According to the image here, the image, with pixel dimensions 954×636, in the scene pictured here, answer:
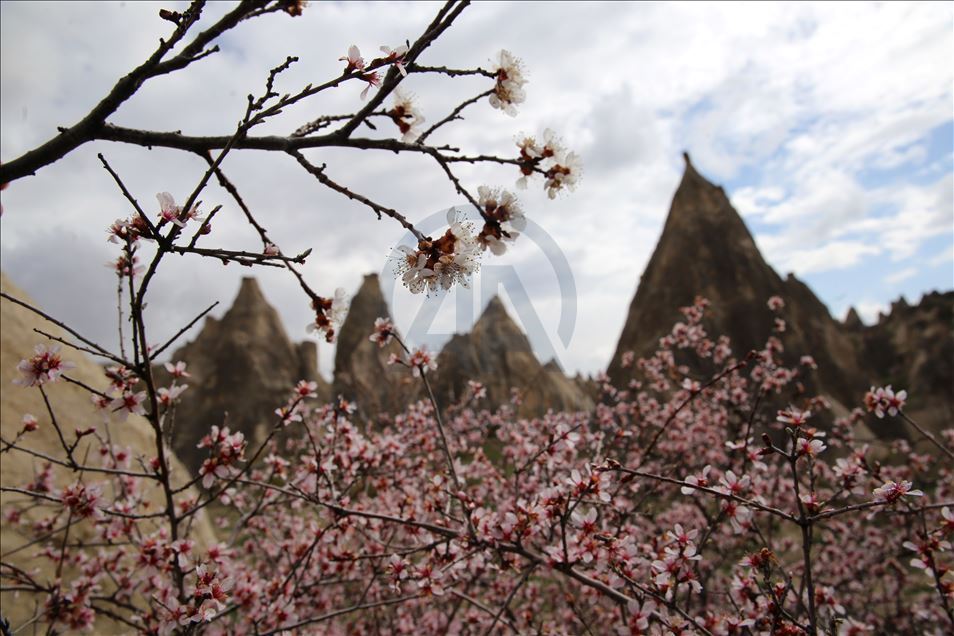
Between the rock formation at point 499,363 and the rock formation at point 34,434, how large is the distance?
16.8 meters

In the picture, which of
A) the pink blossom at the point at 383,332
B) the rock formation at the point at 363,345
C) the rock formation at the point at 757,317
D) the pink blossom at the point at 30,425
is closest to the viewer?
the pink blossom at the point at 30,425

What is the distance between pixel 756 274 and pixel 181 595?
19137 millimetres

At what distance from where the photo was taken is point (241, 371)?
2075 cm

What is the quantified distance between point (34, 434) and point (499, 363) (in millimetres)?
22784

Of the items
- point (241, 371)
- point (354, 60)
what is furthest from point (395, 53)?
point (241, 371)

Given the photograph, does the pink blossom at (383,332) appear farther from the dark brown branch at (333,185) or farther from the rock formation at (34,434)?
the rock formation at (34,434)

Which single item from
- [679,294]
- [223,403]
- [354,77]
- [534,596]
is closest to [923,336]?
[679,294]

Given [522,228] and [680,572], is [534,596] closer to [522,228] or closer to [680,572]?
[680,572]

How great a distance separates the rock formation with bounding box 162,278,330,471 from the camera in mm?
19703

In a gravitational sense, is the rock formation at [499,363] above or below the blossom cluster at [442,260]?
above

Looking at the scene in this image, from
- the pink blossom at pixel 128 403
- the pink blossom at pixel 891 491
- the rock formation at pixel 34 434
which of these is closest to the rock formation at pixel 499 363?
the rock formation at pixel 34 434

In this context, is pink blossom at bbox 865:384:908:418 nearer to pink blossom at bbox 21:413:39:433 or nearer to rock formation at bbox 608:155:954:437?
pink blossom at bbox 21:413:39:433

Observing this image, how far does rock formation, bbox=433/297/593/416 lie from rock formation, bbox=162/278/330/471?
275 inches

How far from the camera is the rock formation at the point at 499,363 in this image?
79.4 feet
